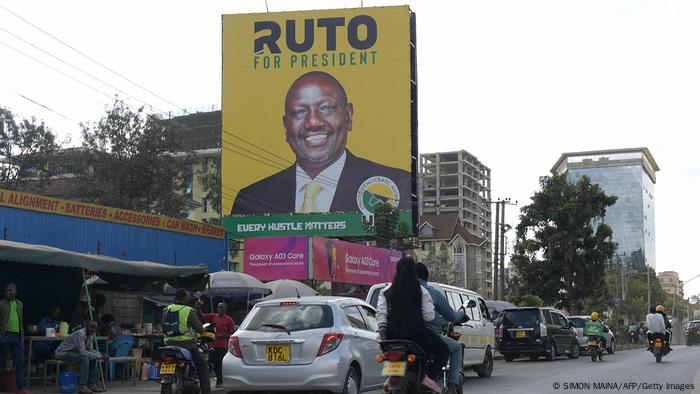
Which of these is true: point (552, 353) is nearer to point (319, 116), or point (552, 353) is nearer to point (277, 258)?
point (277, 258)

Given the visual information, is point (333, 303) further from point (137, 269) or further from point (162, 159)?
point (162, 159)

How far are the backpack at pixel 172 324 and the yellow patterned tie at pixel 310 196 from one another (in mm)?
33617

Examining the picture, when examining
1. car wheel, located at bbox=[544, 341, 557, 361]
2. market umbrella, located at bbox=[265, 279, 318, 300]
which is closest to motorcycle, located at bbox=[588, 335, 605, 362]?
car wheel, located at bbox=[544, 341, 557, 361]

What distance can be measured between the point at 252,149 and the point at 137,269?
30096 millimetres

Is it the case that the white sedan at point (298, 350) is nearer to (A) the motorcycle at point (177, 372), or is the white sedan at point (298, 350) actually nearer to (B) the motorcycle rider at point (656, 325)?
(A) the motorcycle at point (177, 372)

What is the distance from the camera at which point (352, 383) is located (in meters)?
11.8

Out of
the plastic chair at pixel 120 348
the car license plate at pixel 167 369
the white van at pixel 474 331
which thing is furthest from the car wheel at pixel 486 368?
the car license plate at pixel 167 369

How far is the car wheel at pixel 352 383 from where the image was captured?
38.0ft

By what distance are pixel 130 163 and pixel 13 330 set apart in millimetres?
37241

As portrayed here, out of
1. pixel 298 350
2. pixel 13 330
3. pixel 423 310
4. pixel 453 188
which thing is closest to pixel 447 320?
pixel 423 310

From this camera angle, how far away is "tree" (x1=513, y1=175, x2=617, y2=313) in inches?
1871

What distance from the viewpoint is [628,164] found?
191000 millimetres

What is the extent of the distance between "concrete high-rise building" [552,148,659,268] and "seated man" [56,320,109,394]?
173 metres

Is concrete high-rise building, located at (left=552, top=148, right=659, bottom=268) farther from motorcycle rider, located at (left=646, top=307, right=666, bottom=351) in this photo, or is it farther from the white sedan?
the white sedan
